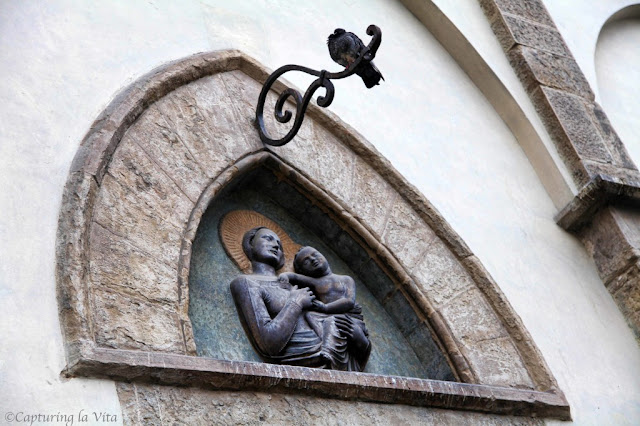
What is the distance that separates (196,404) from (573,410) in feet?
5.74

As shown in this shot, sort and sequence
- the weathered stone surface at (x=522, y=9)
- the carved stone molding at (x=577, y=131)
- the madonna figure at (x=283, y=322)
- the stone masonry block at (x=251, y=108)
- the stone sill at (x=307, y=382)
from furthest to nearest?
the weathered stone surface at (x=522, y=9) → the carved stone molding at (x=577, y=131) → the stone masonry block at (x=251, y=108) → the madonna figure at (x=283, y=322) → the stone sill at (x=307, y=382)

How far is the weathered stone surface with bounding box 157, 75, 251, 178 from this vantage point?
155 inches

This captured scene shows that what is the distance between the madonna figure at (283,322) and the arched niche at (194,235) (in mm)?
241

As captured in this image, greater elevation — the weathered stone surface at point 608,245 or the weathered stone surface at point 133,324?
the weathered stone surface at point 608,245

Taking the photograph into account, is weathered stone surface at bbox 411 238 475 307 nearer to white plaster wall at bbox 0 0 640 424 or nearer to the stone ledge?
white plaster wall at bbox 0 0 640 424

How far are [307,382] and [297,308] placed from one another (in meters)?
0.45

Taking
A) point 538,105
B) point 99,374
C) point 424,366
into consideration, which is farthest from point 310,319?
point 538,105

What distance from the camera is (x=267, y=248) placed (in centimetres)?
400

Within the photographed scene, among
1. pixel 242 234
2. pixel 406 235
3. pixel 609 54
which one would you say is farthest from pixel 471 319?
pixel 609 54

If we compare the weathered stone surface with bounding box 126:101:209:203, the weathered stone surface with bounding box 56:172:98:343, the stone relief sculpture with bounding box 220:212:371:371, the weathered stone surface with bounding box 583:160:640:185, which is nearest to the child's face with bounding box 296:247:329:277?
the stone relief sculpture with bounding box 220:212:371:371

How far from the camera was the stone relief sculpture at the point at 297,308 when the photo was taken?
3.70 meters

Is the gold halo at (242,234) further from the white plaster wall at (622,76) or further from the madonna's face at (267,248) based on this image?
the white plaster wall at (622,76)

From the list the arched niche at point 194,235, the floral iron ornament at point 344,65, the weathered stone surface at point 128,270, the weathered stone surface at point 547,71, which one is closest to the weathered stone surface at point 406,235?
the arched niche at point 194,235

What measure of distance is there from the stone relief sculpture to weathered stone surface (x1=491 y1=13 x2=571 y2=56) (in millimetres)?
1982
